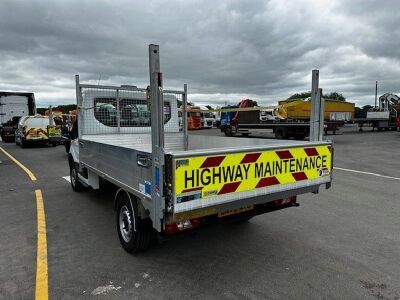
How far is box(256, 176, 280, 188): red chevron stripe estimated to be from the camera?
132 inches

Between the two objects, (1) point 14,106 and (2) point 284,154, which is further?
(1) point 14,106

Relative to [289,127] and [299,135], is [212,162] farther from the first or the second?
[299,135]

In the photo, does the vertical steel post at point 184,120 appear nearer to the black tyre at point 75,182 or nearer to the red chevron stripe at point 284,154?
the black tyre at point 75,182

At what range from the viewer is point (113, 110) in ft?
20.6

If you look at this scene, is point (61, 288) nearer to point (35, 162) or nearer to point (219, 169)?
point (219, 169)

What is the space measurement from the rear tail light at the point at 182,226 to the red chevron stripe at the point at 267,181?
714mm

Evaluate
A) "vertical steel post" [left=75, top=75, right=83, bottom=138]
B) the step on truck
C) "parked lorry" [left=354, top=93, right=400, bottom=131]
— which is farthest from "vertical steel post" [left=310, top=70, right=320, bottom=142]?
"parked lorry" [left=354, top=93, right=400, bottom=131]

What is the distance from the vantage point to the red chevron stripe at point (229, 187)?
3085 mm

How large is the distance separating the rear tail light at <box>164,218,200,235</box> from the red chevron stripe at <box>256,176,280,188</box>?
0.71 metres

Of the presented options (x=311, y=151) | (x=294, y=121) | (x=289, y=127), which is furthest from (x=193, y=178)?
(x=294, y=121)

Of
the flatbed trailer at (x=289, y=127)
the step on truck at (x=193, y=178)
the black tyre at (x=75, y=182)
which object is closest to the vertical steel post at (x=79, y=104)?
the step on truck at (x=193, y=178)

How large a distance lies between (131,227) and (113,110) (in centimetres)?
310

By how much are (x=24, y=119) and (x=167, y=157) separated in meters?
18.6

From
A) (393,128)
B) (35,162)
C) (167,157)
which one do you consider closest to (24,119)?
(35,162)
